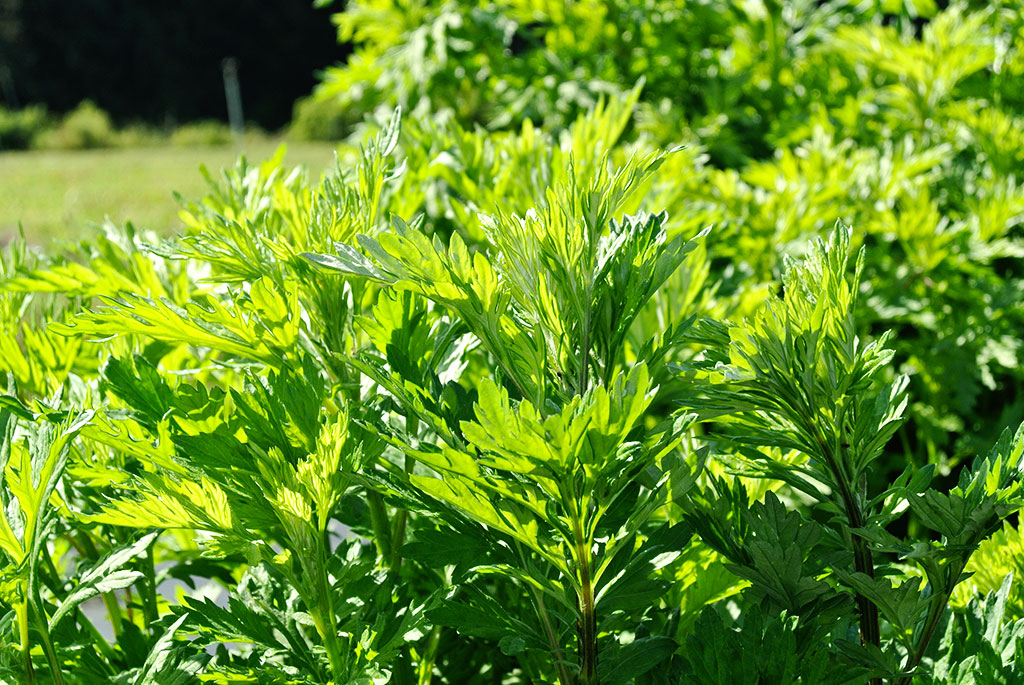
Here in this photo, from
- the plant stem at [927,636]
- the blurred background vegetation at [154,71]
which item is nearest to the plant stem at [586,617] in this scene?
the plant stem at [927,636]

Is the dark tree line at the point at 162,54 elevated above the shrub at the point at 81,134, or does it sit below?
above

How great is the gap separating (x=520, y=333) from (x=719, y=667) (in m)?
0.30

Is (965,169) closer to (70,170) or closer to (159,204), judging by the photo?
(159,204)

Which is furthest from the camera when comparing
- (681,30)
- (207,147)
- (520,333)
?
(207,147)

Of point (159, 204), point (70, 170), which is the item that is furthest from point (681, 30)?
point (70, 170)

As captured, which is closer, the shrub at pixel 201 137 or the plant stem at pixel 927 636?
the plant stem at pixel 927 636

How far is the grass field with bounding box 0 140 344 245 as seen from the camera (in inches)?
389

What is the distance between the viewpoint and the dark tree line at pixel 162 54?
29812 mm

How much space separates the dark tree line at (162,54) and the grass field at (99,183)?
32.6 ft

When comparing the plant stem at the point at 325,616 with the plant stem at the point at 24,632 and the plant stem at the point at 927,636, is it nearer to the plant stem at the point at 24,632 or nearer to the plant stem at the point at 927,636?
the plant stem at the point at 24,632

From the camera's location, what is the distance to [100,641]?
87 centimetres

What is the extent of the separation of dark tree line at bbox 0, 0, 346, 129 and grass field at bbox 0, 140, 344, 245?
32.6 feet

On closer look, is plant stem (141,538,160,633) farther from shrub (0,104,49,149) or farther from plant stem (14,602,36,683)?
shrub (0,104,49,149)

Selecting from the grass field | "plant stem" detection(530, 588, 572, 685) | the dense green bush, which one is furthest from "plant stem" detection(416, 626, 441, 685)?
the grass field
